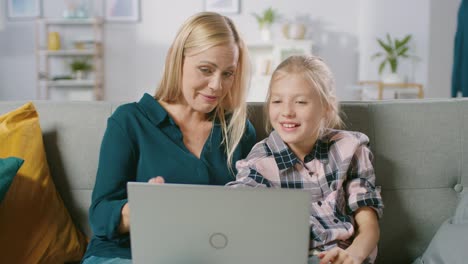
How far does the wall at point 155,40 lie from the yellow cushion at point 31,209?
16.4 ft

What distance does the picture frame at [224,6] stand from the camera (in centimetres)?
639

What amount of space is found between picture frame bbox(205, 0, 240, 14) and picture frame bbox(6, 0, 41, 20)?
2051mm

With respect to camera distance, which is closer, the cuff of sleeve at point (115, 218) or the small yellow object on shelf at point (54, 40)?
the cuff of sleeve at point (115, 218)

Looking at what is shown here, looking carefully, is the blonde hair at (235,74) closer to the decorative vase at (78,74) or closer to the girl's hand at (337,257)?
the girl's hand at (337,257)

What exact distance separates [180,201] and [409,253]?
0.95 metres

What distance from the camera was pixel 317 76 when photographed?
4.65ft

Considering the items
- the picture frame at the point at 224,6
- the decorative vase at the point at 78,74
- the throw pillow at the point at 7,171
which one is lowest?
the throw pillow at the point at 7,171

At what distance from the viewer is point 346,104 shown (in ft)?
5.34

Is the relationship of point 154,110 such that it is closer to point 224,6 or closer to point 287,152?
point 287,152

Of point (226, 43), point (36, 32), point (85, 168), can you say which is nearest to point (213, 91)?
point (226, 43)

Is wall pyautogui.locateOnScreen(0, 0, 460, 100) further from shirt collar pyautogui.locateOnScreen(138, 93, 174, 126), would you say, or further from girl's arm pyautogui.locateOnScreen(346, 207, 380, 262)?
girl's arm pyautogui.locateOnScreen(346, 207, 380, 262)

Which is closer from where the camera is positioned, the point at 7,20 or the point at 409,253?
the point at 409,253

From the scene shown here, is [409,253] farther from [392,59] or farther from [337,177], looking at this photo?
[392,59]

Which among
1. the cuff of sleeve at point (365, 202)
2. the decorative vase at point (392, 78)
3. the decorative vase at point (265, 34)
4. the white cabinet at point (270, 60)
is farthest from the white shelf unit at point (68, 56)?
the cuff of sleeve at point (365, 202)
